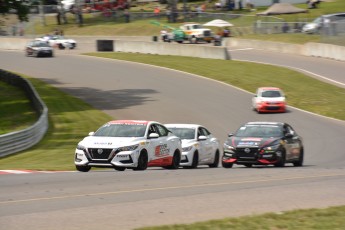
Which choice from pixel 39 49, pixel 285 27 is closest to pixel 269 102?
pixel 39 49

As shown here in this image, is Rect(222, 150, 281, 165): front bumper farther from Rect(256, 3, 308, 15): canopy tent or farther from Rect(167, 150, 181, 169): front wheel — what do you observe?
Rect(256, 3, 308, 15): canopy tent

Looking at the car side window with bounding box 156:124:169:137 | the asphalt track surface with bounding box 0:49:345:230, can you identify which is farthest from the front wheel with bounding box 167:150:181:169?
the asphalt track surface with bounding box 0:49:345:230

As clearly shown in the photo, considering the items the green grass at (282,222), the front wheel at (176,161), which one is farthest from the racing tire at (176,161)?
the green grass at (282,222)

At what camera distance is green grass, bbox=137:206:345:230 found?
990 cm

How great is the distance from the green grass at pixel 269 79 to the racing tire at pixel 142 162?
2147 centimetres

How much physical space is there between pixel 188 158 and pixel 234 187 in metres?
8.89

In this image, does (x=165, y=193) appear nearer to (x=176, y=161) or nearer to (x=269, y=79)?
(x=176, y=161)

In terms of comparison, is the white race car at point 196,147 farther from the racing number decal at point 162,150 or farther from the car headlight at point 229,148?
the racing number decal at point 162,150

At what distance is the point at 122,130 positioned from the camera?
20578 millimetres

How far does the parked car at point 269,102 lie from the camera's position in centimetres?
4095

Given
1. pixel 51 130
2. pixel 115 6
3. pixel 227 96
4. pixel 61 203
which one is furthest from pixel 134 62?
pixel 61 203

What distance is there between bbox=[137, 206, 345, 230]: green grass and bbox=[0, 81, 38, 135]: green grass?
2410 centimetres

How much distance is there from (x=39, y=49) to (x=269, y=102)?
103 ft

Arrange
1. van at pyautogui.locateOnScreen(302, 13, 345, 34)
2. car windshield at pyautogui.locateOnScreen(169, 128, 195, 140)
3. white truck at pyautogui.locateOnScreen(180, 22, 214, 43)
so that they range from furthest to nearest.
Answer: white truck at pyautogui.locateOnScreen(180, 22, 214, 43), van at pyautogui.locateOnScreen(302, 13, 345, 34), car windshield at pyautogui.locateOnScreen(169, 128, 195, 140)
